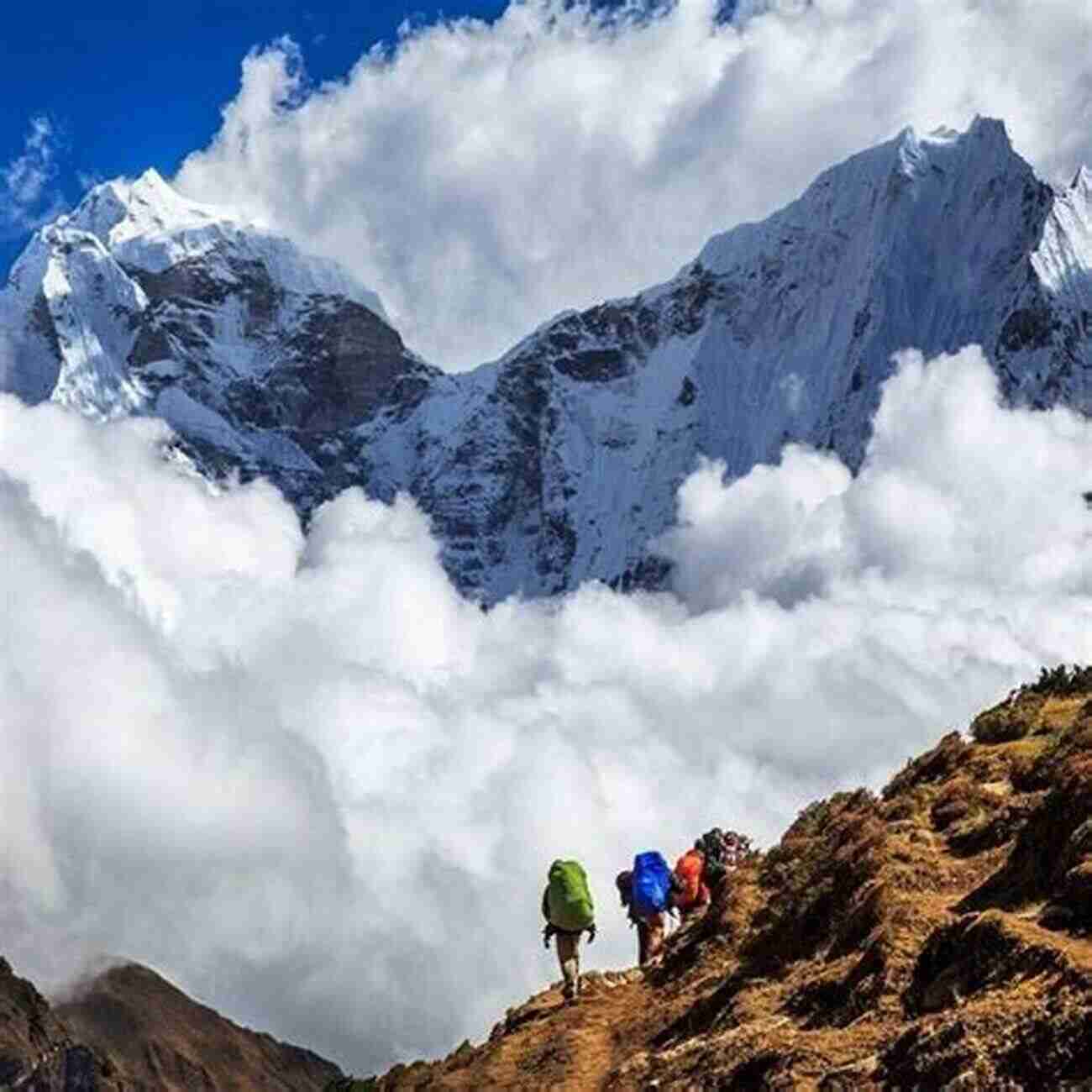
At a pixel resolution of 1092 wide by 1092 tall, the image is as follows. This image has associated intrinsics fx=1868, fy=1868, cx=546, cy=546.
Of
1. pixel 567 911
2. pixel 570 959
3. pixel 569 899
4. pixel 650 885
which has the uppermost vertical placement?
pixel 650 885

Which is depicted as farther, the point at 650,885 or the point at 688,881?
the point at 688,881

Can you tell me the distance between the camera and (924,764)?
28.3 metres

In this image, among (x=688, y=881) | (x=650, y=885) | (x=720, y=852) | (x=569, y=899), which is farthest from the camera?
(x=720, y=852)

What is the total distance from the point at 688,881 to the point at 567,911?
3.72m

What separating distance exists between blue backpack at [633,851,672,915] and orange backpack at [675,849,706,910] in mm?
1527

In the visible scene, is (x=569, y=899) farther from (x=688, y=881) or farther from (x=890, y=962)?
(x=890, y=962)

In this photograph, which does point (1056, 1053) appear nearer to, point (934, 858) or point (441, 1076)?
point (934, 858)

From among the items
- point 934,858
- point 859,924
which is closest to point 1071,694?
point 934,858

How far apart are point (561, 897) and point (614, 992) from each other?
1.86 meters

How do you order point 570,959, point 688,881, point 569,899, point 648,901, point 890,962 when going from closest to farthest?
point 890,962 → point 570,959 → point 569,899 → point 648,901 → point 688,881

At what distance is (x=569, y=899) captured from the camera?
2731 centimetres

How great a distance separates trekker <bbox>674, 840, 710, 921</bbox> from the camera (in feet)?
99.5

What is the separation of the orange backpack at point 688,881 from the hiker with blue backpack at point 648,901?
162 cm

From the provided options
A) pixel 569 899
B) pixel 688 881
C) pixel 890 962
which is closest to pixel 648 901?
pixel 569 899
